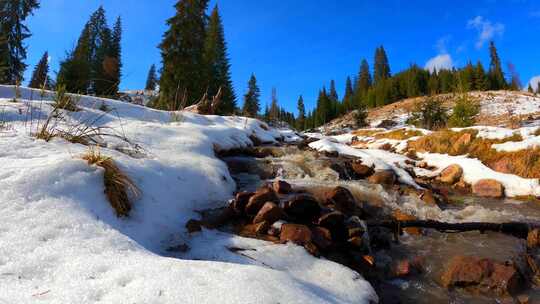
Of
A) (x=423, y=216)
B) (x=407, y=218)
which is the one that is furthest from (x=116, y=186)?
(x=423, y=216)

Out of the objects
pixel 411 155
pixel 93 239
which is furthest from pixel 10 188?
pixel 411 155

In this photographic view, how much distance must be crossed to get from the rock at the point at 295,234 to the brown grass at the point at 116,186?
4.70 ft

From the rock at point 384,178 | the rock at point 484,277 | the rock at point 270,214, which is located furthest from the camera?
the rock at point 384,178

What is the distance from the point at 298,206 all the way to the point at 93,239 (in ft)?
6.87

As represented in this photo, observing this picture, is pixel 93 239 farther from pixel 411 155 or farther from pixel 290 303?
pixel 411 155

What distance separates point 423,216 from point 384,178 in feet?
5.60

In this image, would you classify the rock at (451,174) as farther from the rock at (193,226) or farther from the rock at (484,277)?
the rock at (193,226)

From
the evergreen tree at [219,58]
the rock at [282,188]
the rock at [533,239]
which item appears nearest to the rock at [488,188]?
the rock at [533,239]

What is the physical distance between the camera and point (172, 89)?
19.2 meters

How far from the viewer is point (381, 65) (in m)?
73.9

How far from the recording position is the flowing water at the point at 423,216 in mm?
2507

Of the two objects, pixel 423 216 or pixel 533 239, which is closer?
pixel 533 239

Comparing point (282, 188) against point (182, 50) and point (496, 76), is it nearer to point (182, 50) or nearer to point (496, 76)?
point (182, 50)

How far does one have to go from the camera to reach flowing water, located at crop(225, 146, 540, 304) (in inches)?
98.7
